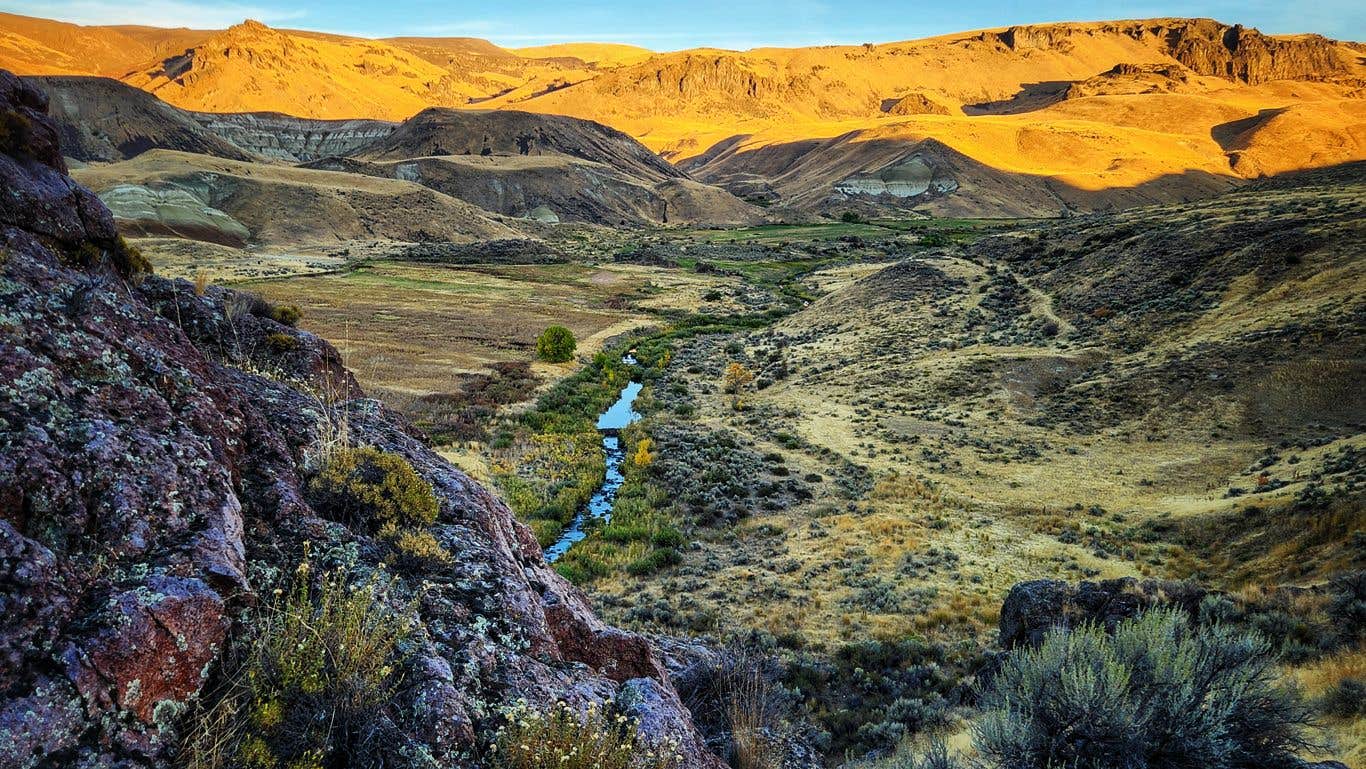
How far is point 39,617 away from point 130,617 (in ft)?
1.12

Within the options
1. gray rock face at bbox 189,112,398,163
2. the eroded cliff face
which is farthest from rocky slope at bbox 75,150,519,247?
the eroded cliff face

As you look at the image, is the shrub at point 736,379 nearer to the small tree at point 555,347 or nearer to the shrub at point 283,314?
the small tree at point 555,347

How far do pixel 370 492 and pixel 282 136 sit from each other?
225 m

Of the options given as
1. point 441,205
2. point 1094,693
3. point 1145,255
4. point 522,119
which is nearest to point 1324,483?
point 1094,693

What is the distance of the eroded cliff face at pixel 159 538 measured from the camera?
325cm

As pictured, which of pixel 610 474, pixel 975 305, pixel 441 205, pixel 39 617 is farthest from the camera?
pixel 441 205

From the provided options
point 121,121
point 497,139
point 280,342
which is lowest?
point 280,342

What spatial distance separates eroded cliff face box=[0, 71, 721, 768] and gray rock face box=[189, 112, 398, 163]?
203672 millimetres

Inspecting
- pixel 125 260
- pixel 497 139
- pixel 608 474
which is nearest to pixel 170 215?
pixel 608 474

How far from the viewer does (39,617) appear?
3174 millimetres

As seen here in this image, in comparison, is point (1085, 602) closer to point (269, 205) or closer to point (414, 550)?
point (414, 550)

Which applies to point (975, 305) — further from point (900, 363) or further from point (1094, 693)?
point (1094, 693)

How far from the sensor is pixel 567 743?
4.48 m

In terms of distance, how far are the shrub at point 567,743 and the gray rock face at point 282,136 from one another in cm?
20704
